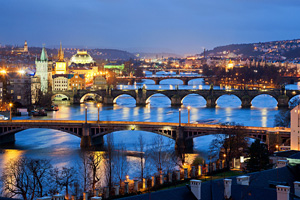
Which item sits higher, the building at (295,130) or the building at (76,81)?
the building at (76,81)

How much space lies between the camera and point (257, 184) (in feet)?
43.2

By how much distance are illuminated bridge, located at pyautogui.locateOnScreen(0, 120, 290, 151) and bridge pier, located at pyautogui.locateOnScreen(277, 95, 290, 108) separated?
77.1ft

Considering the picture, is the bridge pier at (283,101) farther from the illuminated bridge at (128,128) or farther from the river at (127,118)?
the illuminated bridge at (128,128)

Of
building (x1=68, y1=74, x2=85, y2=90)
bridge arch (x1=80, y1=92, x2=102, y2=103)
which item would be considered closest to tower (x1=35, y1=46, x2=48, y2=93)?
building (x1=68, y1=74, x2=85, y2=90)

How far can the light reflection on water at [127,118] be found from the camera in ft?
89.3

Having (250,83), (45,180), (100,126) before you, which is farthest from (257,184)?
(250,83)

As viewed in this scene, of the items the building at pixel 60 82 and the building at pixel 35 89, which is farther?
the building at pixel 60 82

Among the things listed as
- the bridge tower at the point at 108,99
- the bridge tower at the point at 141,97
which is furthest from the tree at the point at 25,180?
the bridge tower at the point at 108,99

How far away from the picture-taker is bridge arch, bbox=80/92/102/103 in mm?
58491

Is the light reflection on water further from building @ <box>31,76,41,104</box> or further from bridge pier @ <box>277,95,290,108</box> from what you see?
building @ <box>31,76,41,104</box>

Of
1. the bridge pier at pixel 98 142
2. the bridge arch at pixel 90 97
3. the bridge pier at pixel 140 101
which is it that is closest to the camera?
the bridge pier at pixel 98 142

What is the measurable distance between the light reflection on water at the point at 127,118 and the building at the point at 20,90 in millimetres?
2778

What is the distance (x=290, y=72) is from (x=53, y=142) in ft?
→ 289

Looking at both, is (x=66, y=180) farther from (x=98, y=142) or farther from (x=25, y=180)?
(x=98, y=142)
